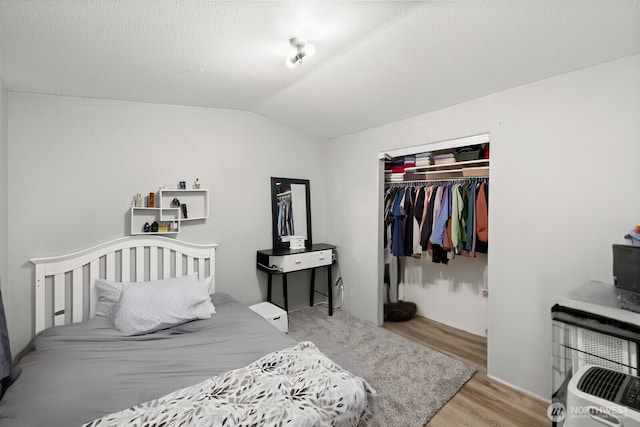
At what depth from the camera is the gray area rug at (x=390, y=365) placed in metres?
1.97

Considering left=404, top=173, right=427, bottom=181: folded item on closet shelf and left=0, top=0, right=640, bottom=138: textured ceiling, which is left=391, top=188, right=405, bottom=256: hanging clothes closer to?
left=404, top=173, right=427, bottom=181: folded item on closet shelf

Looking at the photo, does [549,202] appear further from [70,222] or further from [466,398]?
[70,222]

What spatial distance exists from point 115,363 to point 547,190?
9.67 feet

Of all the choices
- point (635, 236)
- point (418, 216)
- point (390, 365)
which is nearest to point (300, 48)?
point (418, 216)

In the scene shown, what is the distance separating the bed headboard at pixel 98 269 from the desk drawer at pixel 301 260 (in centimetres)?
70

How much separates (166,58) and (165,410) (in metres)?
1.99

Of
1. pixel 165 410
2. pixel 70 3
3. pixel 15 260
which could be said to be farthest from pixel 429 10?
pixel 15 260

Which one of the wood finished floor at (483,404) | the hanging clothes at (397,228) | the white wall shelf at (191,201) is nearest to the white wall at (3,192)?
the white wall shelf at (191,201)

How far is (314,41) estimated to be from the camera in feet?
5.97

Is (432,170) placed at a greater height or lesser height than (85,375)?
greater

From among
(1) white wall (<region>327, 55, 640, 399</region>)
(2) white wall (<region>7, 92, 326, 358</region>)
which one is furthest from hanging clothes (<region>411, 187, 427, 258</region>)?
(2) white wall (<region>7, 92, 326, 358</region>)

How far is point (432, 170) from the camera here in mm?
3225

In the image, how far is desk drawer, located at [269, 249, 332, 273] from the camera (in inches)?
124

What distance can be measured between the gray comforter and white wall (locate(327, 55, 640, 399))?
172 cm
